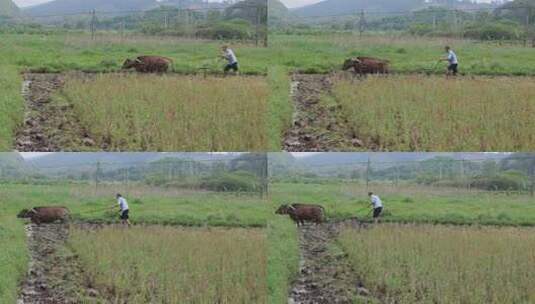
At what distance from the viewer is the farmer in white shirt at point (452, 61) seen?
5.93 m

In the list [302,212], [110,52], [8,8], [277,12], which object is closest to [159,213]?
[302,212]

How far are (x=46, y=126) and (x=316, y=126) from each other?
1927mm

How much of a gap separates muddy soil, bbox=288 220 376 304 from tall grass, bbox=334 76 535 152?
859mm

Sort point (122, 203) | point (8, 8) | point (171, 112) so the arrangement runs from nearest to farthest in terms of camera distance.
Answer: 1. point (171, 112)
2. point (8, 8)
3. point (122, 203)

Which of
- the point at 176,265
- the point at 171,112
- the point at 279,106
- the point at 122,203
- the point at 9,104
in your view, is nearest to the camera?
the point at 9,104

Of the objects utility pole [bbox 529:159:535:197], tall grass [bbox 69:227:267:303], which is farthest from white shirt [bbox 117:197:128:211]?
utility pole [bbox 529:159:535:197]

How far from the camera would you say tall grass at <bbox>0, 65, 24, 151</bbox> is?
5.41 m

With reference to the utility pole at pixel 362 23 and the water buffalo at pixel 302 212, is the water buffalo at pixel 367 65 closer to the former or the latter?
the utility pole at pixel 362 23

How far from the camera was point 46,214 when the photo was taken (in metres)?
6.20

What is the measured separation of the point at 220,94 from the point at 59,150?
122 centimetres

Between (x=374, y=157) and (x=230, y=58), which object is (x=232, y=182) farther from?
(x=374, y=157)

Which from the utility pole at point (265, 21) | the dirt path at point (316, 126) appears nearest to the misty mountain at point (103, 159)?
the dirt path at point (316, 126)

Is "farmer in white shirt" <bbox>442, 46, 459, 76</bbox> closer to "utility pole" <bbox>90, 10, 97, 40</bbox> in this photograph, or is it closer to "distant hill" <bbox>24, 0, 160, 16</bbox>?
"distant hill" <bbox>24, 0, 160, 16</bbox>

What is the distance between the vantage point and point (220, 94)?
5750 millimetres
